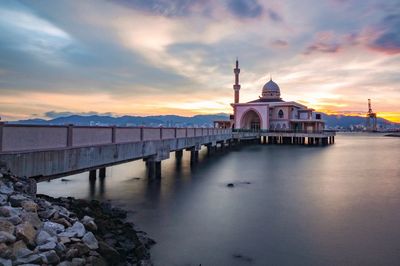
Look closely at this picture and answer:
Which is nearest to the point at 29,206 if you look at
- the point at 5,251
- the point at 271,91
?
the point at 5,251

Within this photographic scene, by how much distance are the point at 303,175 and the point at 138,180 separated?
480 inches

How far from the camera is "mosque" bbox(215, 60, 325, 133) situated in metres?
64.7

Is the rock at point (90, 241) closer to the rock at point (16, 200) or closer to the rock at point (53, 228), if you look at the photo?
the rock at point (53, 228)

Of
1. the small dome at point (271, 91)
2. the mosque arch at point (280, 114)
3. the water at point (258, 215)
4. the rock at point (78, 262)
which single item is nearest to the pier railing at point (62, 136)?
the water at point (258, 215)

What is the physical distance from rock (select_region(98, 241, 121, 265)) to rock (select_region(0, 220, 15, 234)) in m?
1.77

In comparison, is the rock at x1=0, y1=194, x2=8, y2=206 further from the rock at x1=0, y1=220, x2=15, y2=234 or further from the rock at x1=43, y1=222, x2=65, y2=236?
the rock at x1=43, y1=222, x2=65, y2=236

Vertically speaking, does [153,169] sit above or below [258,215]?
above

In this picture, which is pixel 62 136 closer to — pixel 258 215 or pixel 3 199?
pixel 3 199

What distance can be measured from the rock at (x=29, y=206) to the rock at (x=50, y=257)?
57.1 inches

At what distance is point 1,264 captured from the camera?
5.03 meters

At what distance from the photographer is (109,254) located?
680 cm

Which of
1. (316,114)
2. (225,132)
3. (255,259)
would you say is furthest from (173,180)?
(316,114)

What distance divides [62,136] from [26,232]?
528 centimetres

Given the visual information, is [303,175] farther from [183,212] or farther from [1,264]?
[1,264]
